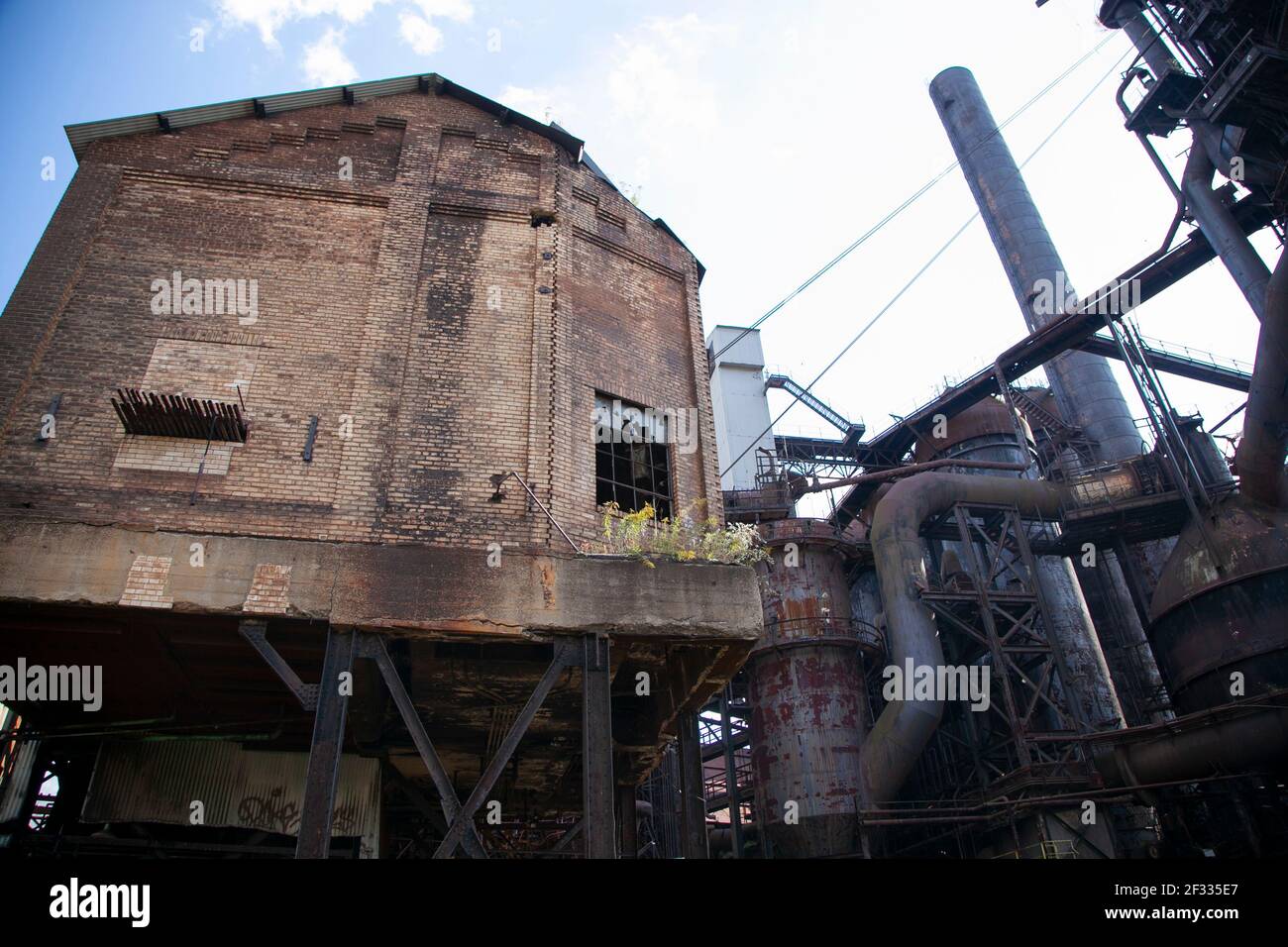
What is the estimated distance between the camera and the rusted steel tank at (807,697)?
16375 millimetres

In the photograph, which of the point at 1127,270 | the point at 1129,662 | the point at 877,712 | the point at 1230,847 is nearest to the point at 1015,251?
the point at 1127,270

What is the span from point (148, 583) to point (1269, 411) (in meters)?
17.6

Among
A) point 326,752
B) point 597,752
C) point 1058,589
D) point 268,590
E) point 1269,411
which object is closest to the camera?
point 326,752

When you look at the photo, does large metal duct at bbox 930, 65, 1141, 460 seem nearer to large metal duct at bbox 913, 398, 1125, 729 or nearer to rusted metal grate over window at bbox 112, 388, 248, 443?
large metal duct at bbox 913, 398, 1125, 729

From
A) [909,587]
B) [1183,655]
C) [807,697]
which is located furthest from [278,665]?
[1183,655]

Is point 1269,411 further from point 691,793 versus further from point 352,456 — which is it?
point 352,456

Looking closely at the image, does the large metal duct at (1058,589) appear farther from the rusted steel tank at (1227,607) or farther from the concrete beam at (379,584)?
the concrete beam at (379,584)

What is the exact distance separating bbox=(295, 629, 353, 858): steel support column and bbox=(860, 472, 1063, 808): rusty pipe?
40.0 ft

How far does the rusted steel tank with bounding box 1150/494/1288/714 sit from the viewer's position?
1466 centimetres

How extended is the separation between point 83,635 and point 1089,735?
1564 centimetres

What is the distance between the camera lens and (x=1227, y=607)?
50.5ft

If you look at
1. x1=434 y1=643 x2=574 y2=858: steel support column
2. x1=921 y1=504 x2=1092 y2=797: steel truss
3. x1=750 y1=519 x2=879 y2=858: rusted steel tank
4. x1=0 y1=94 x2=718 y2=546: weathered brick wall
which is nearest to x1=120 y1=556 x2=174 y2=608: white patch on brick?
x1=0 y1=94 x2=718 y2=546: weathered brick wall

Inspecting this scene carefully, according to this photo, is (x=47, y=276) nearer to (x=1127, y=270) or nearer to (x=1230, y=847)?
(x=1230, y=847)

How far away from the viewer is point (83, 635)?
312 inches
